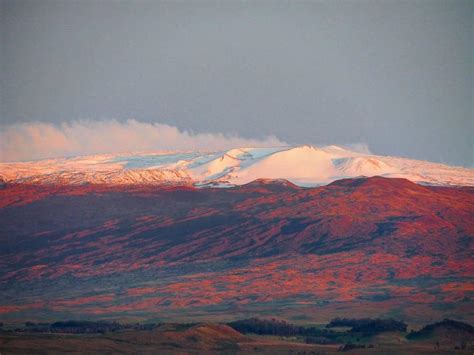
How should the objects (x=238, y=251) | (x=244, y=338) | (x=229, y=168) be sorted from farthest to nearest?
1. (x=229, y=168)
2. (x=238, y=251)
3. (x=244, y=338)

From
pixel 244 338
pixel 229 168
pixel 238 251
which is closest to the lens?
pixel 244 338

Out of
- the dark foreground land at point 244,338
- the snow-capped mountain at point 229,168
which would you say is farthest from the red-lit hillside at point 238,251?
the dark foreground land at point 244,338

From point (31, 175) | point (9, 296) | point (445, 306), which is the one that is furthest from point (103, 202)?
point (445, 306)

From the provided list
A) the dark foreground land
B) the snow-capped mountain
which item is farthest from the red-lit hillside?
the dark foreground land

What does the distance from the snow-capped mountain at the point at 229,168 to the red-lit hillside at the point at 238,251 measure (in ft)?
5.31

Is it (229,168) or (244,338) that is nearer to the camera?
(244,338)

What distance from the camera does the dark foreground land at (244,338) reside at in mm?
71000

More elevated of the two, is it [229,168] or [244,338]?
[229,168]

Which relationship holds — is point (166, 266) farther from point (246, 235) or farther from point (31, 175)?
point (31, 175)

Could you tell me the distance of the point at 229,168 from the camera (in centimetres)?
12575

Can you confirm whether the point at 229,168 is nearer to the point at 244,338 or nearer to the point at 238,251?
the point at 238,251

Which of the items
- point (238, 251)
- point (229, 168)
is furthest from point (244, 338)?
point (229, 168)

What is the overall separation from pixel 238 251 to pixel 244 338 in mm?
33257

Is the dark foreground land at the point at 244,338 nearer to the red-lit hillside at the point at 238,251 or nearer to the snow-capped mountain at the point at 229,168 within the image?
the red-lit hillside at the point at 238,251
